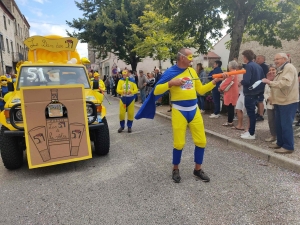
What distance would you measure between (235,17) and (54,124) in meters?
7.43

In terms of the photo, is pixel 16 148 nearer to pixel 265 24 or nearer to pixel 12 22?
pixel 265 24

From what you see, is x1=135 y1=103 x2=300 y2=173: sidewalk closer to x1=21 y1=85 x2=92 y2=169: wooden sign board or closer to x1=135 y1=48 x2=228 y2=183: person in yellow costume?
x1=135 y1=48 x2=228 y2=183: person in yellow costume

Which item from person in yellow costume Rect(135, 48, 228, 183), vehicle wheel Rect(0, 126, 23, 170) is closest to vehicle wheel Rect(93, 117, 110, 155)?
vehicle wheel Rect(0, 126, 23, 170)

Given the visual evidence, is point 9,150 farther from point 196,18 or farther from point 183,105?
point 196,18

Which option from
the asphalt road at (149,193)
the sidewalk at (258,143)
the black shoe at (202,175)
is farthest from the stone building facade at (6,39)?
the black shoe at (202,175)

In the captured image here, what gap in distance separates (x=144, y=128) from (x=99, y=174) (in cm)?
370

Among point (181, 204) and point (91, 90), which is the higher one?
point (91, 90)

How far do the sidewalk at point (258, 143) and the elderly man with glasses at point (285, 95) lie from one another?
0.26 metres

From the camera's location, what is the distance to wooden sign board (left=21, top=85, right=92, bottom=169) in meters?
3.90

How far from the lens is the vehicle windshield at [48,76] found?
15.8ft

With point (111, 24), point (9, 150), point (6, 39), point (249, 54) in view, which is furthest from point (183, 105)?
point (6, 39)

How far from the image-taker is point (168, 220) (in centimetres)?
277

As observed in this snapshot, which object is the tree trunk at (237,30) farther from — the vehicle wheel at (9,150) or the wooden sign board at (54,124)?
the vehicle wheel at (9,150)

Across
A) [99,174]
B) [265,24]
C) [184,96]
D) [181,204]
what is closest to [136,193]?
[181,204]
